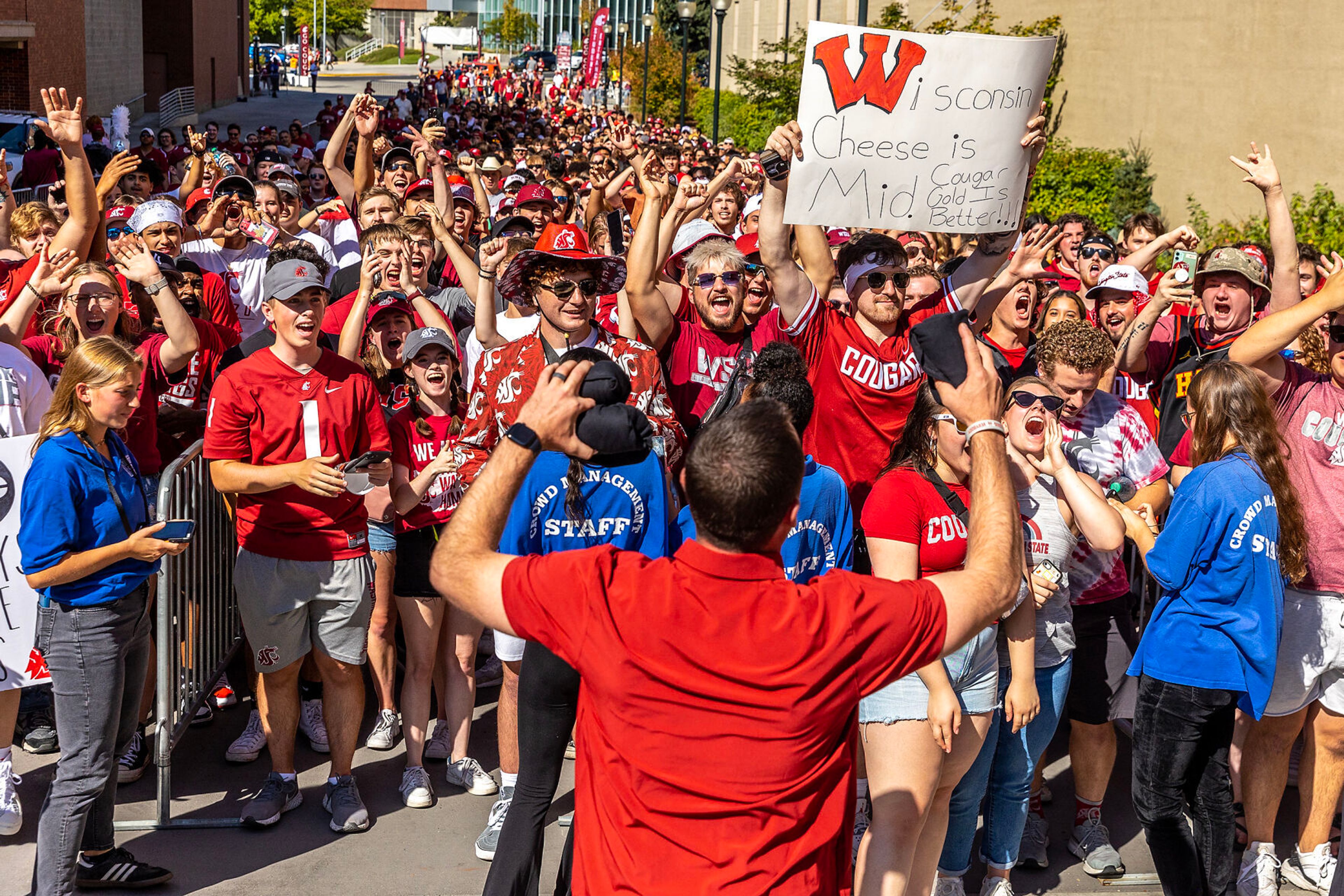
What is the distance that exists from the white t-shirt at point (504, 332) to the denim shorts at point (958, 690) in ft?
9.96

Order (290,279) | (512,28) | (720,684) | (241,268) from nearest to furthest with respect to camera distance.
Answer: (720,684) < (290,279) < (241,268) < (512,28)

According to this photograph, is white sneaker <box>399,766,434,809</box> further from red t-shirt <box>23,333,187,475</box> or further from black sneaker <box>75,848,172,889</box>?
red t-shirt <box>23,333,187,475</box>

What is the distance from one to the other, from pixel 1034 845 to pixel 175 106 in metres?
47.4

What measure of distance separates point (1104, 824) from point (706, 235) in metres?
3.61

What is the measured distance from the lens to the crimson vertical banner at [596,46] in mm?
39875

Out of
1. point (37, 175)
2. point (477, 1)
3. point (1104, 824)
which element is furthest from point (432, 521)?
point (477, 1)

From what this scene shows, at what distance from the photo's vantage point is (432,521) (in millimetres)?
5613

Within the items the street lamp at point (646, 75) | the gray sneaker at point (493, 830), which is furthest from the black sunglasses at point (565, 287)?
the street lamp at point (646, 75)

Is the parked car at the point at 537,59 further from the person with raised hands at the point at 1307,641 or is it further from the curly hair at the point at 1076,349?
the person with raised hands at the point at 1307,641

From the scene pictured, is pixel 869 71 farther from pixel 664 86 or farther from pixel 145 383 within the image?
pixel 664 86

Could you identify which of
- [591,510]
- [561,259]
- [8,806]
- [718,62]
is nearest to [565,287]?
[561,259]

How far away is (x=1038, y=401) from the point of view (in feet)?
15.0

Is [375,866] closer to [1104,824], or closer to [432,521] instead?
[432,521]

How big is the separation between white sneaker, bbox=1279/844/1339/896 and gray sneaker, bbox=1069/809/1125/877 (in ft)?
2.07
